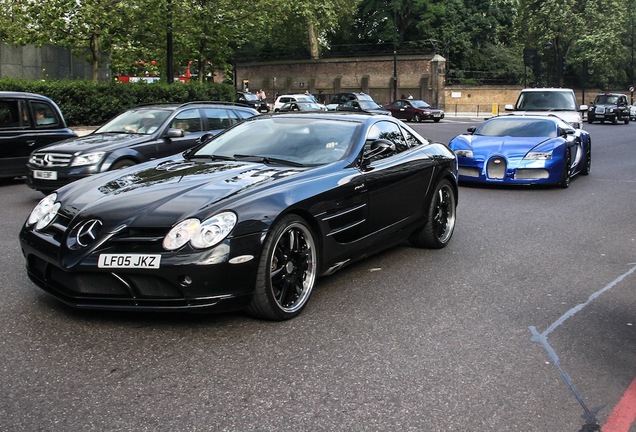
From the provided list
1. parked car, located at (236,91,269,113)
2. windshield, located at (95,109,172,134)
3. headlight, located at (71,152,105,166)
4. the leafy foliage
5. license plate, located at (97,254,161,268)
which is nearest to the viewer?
license plate, located at (97,254,161,268)

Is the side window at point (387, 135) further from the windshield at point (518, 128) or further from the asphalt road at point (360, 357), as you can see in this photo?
the windshield at point (518, 128)

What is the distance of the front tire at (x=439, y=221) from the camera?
23.5 feet

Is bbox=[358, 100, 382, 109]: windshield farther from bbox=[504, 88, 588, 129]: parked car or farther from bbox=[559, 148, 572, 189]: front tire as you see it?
bbox=[559, 148, 572, 189]: front tire

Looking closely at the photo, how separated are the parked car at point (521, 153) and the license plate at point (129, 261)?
923cm

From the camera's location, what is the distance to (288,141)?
20.1ft

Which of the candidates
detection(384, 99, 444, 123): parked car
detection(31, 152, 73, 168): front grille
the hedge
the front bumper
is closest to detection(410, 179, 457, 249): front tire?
the front bumper

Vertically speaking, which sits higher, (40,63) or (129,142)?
(40,63)

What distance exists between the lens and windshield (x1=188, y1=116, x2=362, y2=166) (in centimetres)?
592

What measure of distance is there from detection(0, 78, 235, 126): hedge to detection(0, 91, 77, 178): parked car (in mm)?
7629

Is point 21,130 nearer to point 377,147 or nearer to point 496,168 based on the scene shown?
point 496,168

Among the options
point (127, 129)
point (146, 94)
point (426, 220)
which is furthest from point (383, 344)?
point (146, 94)

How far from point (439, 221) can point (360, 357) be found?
341 centimetres

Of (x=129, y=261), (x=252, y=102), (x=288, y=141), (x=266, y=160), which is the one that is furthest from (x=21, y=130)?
(x=252, y=102)

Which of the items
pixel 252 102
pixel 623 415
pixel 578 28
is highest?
pixel 578 28
